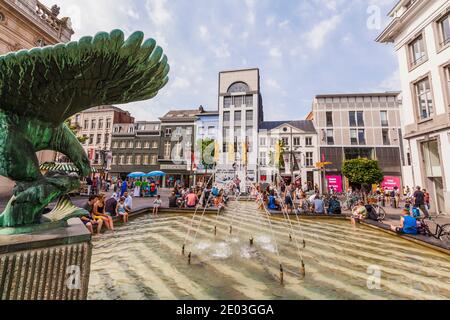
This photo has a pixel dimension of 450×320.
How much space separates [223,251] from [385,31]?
70.9 ft

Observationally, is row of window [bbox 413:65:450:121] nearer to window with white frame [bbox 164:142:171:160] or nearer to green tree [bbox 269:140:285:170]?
green tree [bbox 269:140:285:170]

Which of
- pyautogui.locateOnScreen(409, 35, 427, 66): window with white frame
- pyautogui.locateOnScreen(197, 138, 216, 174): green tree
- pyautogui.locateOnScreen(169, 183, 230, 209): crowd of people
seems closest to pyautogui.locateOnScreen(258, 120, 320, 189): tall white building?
pyautogui.locateOnScreen(197, 138, 216, 174): green tree

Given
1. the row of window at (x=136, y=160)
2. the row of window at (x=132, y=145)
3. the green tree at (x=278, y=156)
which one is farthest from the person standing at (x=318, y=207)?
the row of window at (x=132, y=145)

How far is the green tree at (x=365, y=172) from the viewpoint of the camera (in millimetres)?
22281

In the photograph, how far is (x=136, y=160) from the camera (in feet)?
143

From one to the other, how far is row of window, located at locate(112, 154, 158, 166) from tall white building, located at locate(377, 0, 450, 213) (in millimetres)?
39195

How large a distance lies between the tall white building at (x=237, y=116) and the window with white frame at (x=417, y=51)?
2681 centimetres

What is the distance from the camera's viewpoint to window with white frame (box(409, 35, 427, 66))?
14.9m

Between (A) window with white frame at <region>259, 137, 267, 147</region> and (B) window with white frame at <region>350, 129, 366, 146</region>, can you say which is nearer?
(B) window with white frame at <region>350, 129, 366, 146</region>

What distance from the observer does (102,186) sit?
26125mm

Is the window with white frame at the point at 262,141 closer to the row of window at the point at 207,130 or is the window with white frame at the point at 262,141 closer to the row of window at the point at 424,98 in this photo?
A: the row of window at the point at 207,130
